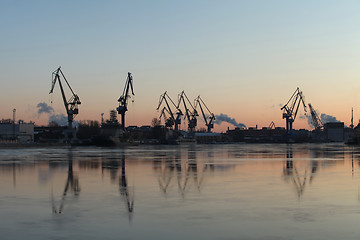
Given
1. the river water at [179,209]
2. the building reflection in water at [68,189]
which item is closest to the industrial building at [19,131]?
the building reflection in water at [68,189]

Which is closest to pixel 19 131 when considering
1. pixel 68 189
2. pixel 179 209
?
pixel 68 189

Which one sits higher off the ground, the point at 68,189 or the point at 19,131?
the point at 19,131

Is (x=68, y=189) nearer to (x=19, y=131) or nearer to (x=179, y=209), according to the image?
(x=179, y=209)

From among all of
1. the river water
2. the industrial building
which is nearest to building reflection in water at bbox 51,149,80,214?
the river water

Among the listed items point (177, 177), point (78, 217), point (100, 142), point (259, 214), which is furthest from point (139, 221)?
point (100, 142)

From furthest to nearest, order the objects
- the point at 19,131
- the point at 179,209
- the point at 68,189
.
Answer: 1. the point at 19,131
2. the point at 68,189
3. the point at 179,209

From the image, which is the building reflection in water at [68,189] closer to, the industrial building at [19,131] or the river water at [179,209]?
the river water at [179,209]

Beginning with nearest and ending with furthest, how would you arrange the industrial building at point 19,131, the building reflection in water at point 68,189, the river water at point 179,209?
the river water at point 179,209 < the building reflection in water at point 68,189 < the industrial building at point 19,131

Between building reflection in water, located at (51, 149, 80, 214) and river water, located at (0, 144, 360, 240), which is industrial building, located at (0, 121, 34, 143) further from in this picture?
river water, located at (0, 144, 360, 240)

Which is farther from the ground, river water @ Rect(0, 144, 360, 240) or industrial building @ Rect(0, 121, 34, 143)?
industrial building @ Rect(0, 121, 34, 143)

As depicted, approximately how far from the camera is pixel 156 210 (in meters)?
16.3

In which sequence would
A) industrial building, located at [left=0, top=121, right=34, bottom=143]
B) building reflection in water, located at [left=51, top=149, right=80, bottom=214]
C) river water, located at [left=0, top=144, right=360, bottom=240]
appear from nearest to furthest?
river water, located at [left=0, top=144, right=360, bottom=240] → building reflection in water, located at [left=51, top=149, right=80, bottom=214] → industrial building, located at [left=0, top=121, right=34, bottom=143]

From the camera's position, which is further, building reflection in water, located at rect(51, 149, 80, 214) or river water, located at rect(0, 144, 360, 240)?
building reflection in water, located at rect(51, 149, 80, 214)

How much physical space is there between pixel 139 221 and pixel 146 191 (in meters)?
7.60
